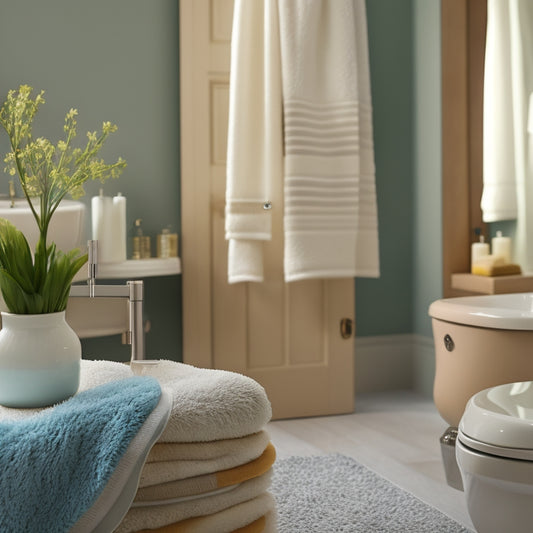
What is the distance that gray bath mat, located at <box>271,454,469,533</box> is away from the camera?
198 cm

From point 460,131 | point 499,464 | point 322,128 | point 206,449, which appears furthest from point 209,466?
point 460,131

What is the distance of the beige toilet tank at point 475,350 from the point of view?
2326 millimetres

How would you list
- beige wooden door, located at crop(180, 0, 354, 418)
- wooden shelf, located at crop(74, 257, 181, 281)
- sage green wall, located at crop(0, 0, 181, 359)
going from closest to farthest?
wooden shelf, located at crop(74, 257, 181, 281)
sage green wall, located at crop(0, 0, 181, 359)
beige wooden door, located at crop(180, 0, 354, 418)

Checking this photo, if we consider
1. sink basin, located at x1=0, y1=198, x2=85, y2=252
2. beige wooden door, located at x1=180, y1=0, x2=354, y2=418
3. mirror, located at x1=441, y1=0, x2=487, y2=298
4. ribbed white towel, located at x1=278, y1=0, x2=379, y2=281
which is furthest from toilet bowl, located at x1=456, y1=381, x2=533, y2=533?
mirror, located at x1=441, y1=0, x2=487, y2=298

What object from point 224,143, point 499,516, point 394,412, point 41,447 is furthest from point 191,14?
point 41,447

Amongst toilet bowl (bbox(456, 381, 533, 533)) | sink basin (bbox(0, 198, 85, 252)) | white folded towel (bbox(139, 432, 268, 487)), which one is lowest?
toilet bowl (bbox(456, 381, 533, 533))

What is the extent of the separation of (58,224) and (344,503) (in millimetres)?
1134

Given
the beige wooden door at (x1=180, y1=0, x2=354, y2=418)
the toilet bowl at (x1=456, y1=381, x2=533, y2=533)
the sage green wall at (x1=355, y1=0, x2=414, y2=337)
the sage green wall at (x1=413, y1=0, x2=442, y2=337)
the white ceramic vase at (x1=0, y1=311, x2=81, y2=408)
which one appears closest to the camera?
the white ceramic vase at (x1=0, y1=311, x2=81, y2=408)

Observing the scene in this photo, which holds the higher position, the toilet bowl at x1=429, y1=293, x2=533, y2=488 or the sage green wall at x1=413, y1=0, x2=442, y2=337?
the sage green wall at x1=413, y1=0, x2=442, y2=337

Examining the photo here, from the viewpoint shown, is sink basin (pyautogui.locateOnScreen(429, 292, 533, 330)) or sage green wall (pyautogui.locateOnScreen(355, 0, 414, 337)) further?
sage green wall (pyautogui.locateOnScreen(355, 0, 414, 337))

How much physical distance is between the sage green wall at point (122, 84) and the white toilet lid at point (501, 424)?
5.46 feet

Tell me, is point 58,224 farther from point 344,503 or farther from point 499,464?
point 499,464

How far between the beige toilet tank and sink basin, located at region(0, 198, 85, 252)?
1166mm

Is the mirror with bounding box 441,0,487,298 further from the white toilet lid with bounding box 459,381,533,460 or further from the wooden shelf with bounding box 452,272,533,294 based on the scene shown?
the white toilet lid with bounding box 459,381,533,460
